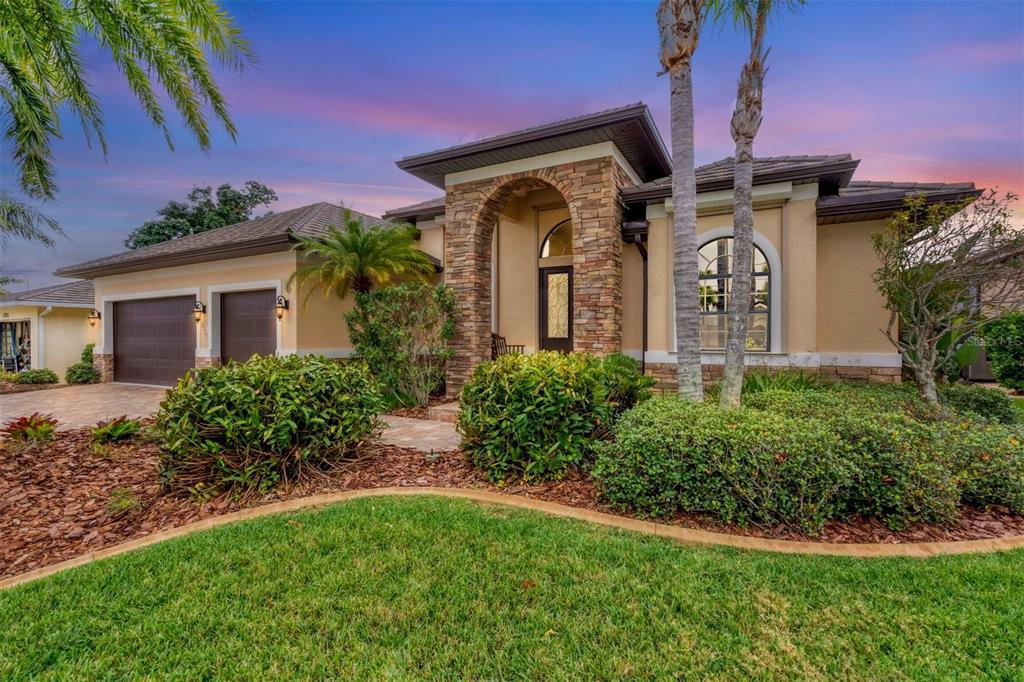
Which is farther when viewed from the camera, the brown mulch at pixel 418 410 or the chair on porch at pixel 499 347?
the chair on porch at pixel 499 347

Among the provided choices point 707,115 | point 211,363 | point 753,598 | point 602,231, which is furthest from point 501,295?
point 753,598

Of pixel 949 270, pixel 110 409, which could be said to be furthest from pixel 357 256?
pixel 949 270

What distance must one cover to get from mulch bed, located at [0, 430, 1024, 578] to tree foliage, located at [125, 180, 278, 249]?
89.8 feet

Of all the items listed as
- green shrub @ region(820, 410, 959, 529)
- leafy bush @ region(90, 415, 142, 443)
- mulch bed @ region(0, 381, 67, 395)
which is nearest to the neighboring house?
mulch bed @ region(0, 381, 67, 395)

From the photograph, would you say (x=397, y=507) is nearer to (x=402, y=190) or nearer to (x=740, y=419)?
(x=740, y=419)

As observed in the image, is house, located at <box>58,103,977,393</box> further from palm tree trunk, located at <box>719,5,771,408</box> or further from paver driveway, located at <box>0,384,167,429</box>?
paver driveway, located at <box>0,384,167,429</box>

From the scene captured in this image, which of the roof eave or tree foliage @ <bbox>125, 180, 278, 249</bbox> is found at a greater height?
tree foliage @ <bbox>125, 180, 278, 249</bbox>

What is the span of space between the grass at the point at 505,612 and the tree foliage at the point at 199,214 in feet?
104

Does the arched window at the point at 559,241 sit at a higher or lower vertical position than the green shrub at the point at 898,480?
higher

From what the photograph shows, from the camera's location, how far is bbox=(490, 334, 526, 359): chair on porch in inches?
417

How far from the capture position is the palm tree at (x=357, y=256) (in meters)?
9.61

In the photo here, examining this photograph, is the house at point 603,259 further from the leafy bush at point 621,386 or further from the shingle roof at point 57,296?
the shingle roof at point 57,296

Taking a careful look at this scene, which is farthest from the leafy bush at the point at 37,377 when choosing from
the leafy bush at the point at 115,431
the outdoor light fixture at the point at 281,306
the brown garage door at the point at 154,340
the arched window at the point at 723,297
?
the arched window at the point at 723,297

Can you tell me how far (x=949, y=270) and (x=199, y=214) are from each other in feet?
117
